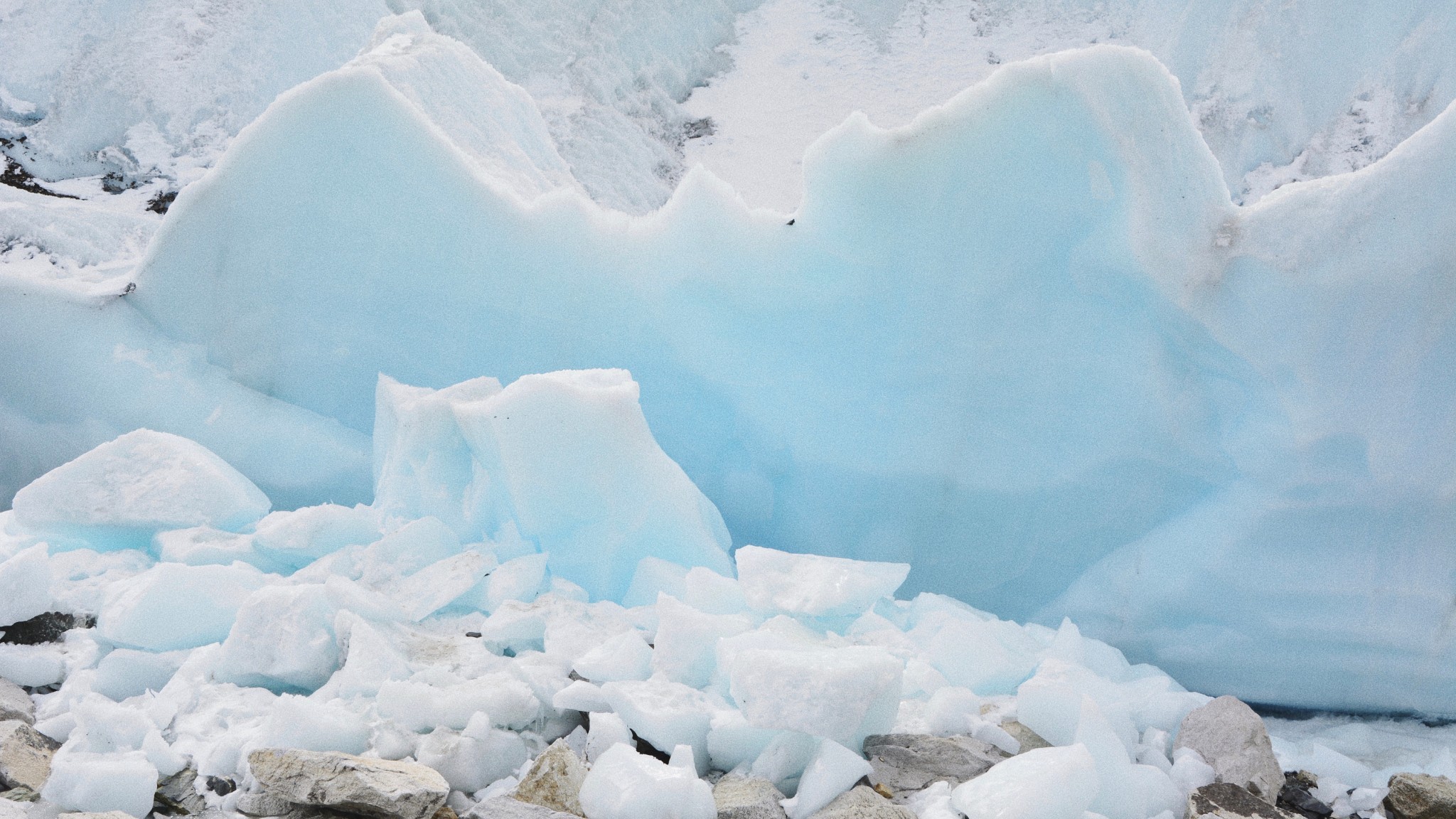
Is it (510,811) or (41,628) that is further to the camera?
(41,628)

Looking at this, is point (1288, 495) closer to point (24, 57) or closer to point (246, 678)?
point (246, 678)

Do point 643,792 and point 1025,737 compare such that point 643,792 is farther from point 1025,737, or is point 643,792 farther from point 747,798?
point 1025,737

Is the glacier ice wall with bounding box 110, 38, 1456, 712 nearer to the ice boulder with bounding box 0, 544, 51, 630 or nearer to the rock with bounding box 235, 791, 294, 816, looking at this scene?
the ice boulder with bounding box 0, 544, 51, 630

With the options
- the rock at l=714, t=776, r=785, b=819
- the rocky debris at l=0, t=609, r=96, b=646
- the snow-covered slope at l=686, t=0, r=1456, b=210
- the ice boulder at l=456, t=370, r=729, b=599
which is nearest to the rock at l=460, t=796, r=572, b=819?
the rock at l=714, t=776, r=785, b=819

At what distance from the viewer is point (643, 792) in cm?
136

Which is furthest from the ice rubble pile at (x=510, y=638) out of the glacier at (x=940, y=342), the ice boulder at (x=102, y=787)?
the glacier at (x=940, y=342)

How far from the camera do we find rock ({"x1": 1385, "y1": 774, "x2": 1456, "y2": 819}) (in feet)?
5.12

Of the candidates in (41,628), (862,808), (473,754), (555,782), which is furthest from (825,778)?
(41,628)

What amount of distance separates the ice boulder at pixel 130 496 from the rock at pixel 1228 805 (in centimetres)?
206

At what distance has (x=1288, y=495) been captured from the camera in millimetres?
2115

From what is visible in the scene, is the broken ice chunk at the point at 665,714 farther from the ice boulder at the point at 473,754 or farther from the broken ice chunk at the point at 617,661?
the ice boulder at the point at 473,754

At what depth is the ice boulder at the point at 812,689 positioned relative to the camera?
4.90 ft

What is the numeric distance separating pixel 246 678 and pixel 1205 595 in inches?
74.9

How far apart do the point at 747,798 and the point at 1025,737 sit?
51 cm
